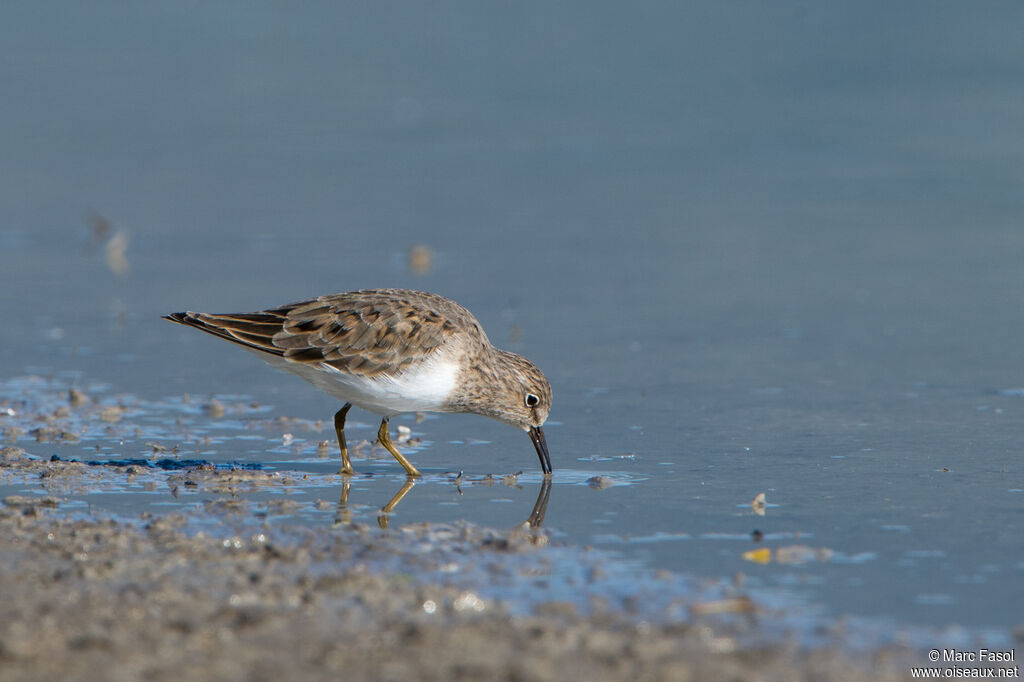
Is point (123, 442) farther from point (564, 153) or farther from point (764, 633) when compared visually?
point (564, 153)

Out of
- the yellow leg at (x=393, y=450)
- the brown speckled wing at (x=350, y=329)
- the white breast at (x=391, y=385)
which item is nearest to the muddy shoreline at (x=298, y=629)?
the yellow leg at (x=393, y=450)

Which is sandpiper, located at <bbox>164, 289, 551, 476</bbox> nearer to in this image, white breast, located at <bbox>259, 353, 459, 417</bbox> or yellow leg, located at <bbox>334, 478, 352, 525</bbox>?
white breast, located at <bbox>259, 353, 459, 417</bbox>

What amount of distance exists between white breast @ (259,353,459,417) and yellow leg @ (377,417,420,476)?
0.44 feet

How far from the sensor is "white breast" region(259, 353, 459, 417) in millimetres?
8203

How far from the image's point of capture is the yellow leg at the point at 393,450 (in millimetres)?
8078

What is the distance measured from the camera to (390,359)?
8.33 metres

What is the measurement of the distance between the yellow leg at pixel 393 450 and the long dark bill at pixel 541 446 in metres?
0.75

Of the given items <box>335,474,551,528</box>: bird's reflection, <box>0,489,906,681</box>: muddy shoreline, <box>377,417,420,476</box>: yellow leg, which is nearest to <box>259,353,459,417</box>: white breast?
<box>377,417,420,476</box>: yellow leg

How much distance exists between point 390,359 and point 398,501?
1.12m

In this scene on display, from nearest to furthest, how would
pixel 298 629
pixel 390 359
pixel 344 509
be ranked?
pixel 298 629 < pixel 344 509 < pixel 390 359

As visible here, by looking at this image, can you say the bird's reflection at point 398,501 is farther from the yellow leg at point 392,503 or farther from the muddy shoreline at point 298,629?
the muddy shoreline at point 298,629

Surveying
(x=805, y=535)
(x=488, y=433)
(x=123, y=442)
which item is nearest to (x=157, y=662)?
(x=805, y=535)

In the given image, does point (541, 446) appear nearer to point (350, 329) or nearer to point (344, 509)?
point (350, 329)

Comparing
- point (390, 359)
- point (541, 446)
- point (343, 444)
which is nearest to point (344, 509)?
point (343, 444)
